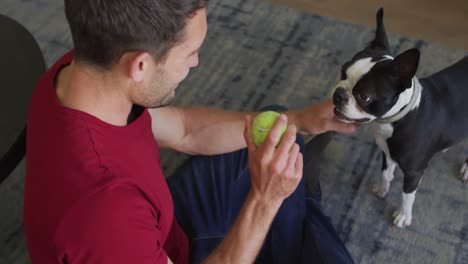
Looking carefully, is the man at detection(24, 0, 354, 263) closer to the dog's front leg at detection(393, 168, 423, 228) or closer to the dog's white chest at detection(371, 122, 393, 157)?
the dog's white chest at detection(371, 122, 393, 157)

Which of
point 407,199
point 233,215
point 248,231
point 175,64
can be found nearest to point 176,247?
point 233,215

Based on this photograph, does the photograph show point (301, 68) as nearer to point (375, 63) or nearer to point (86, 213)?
point (375, 63)

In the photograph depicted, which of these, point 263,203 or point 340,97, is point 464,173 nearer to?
point 340,97

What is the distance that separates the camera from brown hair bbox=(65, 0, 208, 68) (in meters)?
0.89

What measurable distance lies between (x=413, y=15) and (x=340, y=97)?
1152 mm

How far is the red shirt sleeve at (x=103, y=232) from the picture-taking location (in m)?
0.87

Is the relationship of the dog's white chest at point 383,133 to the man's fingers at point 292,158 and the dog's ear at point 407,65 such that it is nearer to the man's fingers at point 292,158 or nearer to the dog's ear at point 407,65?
the dog's ear at point 407,65

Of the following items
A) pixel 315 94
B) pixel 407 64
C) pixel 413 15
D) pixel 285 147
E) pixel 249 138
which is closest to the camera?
pixel 285 147

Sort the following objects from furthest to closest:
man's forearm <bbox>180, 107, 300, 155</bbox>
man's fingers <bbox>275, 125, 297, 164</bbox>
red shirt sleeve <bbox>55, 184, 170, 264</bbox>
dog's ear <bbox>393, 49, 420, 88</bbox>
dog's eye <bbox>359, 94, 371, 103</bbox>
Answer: man's forearm <bbox>180, 107, 300, 155</bbox>
dog's eye <bbox>359, 94, 371, 103</bbox>
dog's ear <bbox>393, 49, 420, 88</bbox>
man's fingers <bbox>275, 125, 297, 164</bbox>
red shirt sleeve <bbox>55, 184, 170, 264</bbox>

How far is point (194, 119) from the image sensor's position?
1451 mm

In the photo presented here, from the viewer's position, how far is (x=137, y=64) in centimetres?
93

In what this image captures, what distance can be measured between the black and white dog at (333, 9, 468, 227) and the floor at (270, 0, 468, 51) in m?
0.75

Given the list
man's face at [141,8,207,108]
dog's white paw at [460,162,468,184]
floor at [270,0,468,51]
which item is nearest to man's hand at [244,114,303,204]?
man's face at [141,8,207,108]

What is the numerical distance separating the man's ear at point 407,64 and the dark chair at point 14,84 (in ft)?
2.95
